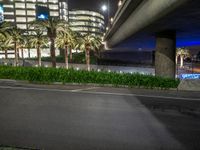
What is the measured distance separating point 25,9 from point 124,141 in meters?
146

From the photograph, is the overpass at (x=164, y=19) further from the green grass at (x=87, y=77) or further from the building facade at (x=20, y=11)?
the building facade at (x=20, y=11)

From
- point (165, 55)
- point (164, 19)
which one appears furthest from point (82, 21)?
point (164, 19)

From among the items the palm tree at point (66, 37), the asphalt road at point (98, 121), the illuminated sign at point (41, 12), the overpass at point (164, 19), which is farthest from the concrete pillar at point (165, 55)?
the illuminated sign at point (41, 12)

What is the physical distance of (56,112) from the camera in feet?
45.6

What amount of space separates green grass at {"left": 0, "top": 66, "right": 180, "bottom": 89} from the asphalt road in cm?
230

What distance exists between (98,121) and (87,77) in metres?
12.0

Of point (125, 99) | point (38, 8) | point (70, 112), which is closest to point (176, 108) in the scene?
point (125, 99)

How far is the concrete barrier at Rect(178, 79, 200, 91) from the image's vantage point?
810 inches

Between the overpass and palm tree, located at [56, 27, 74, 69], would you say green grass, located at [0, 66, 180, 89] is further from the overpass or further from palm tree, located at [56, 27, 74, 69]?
palm tree, located at [56, 27, 74, 69]

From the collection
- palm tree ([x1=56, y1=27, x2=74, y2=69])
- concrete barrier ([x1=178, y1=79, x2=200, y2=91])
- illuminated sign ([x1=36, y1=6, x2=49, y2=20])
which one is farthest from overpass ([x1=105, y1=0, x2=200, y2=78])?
illuminated sign ([x1=36, y1=6, x2=49, y2=20])

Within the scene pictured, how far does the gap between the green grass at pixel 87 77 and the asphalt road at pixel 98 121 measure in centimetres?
230

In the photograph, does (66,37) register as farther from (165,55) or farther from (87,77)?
(165,55)

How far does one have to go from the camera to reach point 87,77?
24062 mm

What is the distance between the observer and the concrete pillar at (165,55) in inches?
964
